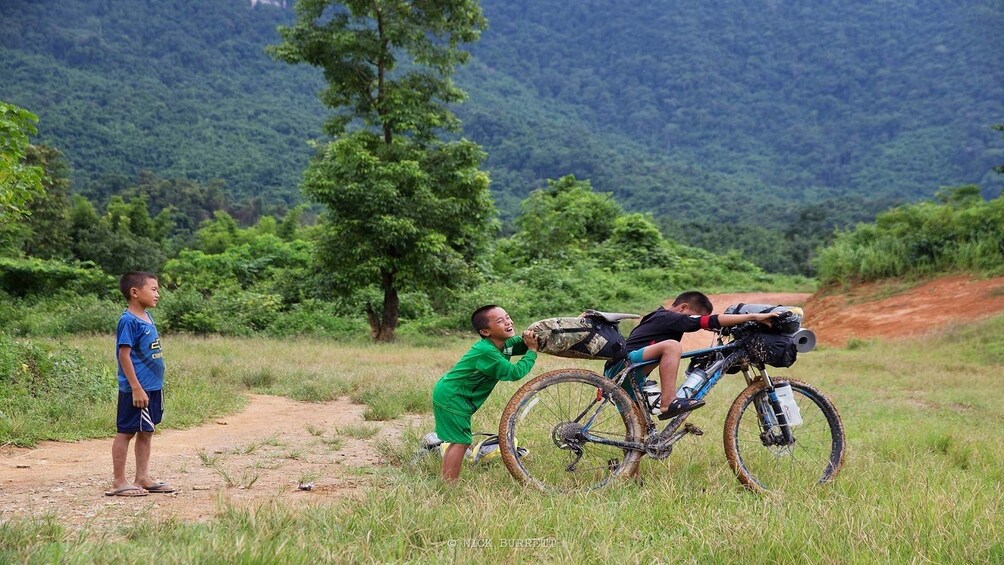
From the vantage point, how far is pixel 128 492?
490 centimetres

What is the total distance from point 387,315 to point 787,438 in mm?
12888

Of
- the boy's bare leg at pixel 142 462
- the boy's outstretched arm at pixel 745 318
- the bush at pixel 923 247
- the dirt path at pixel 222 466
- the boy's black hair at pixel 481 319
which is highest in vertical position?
the bush at pixel 923 247

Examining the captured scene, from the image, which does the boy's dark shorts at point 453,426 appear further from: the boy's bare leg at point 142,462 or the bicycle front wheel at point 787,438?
the boy's bare leg at point 142,462

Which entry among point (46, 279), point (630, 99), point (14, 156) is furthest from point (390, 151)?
point (630, 99)

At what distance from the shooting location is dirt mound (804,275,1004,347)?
17172mm

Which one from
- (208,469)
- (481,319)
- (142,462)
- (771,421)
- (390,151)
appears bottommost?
(208,469)

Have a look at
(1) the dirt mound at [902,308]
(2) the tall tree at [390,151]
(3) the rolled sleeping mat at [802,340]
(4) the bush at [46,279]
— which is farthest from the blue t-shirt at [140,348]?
(4) the bush at [46,279]

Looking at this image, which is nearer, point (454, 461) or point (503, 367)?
point (503, 367)

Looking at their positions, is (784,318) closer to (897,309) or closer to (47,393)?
(47,393)

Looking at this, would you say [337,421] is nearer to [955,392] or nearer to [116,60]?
[955,392]

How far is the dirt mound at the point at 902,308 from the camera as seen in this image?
1717cm

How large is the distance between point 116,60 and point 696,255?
10105cm

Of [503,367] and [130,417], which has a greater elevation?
[503,367]

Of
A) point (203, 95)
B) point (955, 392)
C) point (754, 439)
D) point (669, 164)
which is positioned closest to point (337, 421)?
point (754, 439)
